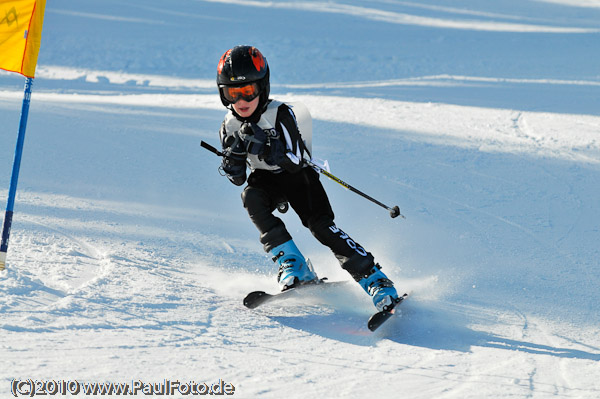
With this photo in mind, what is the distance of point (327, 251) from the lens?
5715 mm

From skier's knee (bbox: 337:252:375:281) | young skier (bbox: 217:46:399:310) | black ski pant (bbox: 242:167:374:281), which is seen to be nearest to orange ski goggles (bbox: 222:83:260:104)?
young skier (bbox: 217:46:399:310)

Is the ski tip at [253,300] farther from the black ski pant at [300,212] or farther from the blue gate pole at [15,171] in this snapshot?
the blue gate pole at [15,171]

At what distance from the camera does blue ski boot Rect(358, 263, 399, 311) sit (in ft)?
14.1

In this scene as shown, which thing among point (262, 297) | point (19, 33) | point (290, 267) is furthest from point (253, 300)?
point (19, 33)

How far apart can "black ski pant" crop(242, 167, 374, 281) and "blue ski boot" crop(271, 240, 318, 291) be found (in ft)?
0.18

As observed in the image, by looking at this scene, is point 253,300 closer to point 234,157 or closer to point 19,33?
point 234,157

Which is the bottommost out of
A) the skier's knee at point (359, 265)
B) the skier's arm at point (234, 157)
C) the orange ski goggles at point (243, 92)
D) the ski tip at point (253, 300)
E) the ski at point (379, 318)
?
the ski at point (379, 318)

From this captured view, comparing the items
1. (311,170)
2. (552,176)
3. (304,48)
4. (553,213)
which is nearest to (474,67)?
(304,48)

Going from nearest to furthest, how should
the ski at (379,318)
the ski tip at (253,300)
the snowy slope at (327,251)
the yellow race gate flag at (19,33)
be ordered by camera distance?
the snowy slope at (327,251)
the ski at (379,318)
the ski tip at (253,300)
the yellow race gate flag at (19,33)

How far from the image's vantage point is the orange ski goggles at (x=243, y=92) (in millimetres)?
4352

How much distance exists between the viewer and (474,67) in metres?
14.2

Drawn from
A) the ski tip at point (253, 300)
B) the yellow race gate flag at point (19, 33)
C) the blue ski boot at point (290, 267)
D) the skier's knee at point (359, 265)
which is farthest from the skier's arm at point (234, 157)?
the yellow race gate flag at point (19, 33)

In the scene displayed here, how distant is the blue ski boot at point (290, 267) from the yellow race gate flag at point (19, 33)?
6.73 feet

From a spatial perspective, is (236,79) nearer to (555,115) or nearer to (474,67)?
(555,115)
